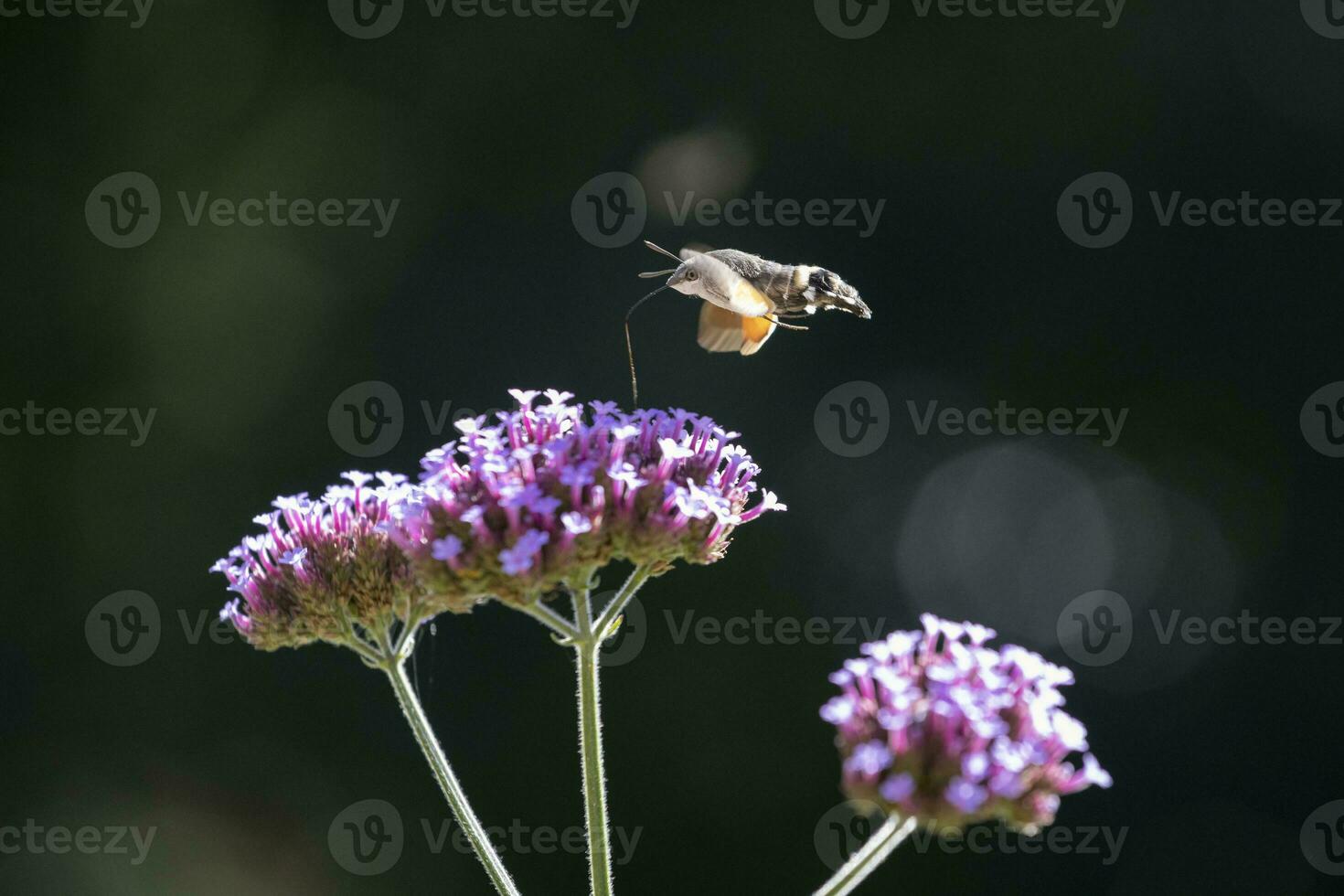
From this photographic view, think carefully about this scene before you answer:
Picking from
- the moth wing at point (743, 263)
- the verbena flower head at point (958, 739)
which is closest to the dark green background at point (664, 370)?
the moth wing at point (743, 263)

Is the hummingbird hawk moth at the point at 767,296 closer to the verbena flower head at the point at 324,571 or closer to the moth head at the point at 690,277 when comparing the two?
the moth head at the point at 690,277

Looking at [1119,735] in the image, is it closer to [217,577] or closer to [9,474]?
[217,577]

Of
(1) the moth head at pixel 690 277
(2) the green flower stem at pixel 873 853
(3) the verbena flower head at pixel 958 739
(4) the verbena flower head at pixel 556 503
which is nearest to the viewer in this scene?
(3) the verbena flower head at pixel 958 739

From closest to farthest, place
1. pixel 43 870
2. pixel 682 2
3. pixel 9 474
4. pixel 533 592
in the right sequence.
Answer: pixel 533 592, pixel 43 870, pixel 9 474, pixel 682 2

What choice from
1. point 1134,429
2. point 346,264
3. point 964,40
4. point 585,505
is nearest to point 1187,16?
point 964,40

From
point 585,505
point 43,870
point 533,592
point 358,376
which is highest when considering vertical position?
point 358,376

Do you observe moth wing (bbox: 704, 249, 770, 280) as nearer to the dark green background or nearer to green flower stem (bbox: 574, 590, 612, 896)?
green flower stem (bbox: 574, 590, 612, 896)

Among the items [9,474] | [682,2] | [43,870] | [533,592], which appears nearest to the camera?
[533,592]
